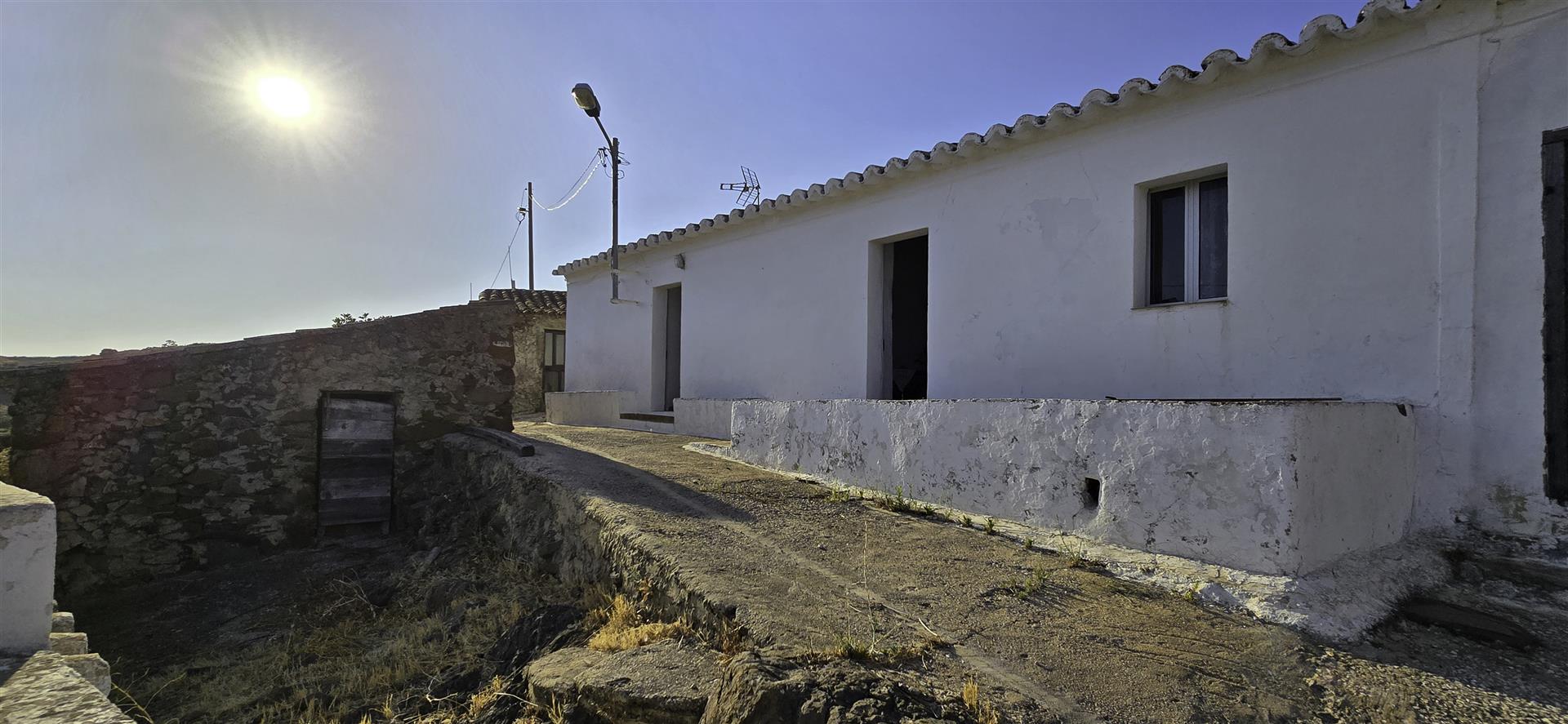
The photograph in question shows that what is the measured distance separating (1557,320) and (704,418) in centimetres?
745

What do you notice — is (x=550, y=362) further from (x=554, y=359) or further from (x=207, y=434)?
(x=207, y=434)

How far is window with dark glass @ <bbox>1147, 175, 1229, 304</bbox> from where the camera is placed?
546cm

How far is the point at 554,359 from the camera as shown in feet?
55.7

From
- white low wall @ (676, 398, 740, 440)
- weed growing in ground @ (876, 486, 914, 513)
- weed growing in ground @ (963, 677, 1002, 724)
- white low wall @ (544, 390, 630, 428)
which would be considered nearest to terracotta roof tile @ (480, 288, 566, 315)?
white low wall @ (544, 390, 630, 428)

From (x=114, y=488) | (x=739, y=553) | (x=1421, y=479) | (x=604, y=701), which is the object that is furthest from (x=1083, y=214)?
(x=114, y=488)

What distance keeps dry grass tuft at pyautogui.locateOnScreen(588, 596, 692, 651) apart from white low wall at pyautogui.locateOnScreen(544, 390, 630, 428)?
23.5 ft

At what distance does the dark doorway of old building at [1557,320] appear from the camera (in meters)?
3.89

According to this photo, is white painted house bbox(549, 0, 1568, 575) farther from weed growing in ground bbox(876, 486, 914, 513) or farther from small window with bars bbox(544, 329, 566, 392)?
small window with bars bbox(544, 329, 566, 392)

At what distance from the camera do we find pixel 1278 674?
2.80 metres

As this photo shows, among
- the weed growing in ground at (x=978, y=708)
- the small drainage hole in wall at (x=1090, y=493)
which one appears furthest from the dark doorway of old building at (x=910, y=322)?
the weed growing in ground at (x=978, y=708)

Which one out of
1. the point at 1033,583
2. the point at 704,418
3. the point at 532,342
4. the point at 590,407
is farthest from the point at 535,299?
the point at 1033,583

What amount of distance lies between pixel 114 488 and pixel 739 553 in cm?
636

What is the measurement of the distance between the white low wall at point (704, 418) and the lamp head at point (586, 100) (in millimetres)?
5026

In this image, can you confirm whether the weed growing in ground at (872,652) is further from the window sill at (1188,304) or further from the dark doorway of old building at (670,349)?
the dark doorway of old building at (670,349)
